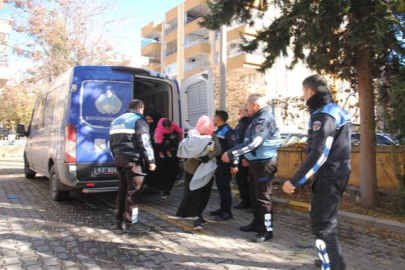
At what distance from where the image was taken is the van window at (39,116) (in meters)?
7.86

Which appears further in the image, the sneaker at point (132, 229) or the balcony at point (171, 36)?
the balcony at point (171, 36)

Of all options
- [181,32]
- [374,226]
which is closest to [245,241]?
[374,226]

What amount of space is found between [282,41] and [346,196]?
3252 mm

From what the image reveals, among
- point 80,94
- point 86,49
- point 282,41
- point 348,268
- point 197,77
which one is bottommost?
point 348,268

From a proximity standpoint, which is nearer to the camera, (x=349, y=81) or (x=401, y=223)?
(x=401, y=223)

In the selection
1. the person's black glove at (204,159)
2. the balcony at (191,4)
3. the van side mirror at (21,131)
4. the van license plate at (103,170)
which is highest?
the balcony at (191,4)

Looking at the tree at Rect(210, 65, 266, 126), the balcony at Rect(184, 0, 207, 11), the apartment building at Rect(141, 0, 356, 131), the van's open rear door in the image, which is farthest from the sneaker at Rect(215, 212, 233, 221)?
the balcony at Rect(184, 0, 207, 11)

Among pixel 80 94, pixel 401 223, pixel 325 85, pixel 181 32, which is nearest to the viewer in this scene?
pixel 325 85

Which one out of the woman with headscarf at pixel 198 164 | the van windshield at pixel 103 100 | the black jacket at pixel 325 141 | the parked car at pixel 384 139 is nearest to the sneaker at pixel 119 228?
the woman with headscarf at pixel 198 164

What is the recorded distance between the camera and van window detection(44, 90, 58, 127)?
22.6 ft

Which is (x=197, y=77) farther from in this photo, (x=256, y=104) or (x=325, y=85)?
(x=325, y=85)

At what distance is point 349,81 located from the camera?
22.7 ft

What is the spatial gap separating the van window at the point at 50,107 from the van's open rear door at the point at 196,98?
263 cm

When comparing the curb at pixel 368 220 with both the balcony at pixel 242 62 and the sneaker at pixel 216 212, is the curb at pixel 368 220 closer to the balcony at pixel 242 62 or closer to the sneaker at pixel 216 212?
the sneaker at pixel 216 212
